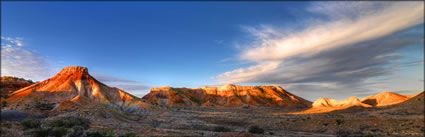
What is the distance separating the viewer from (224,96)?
393 ft

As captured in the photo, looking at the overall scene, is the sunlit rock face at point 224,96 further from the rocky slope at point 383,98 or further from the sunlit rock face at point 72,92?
the sunlit rock face at point 72,92

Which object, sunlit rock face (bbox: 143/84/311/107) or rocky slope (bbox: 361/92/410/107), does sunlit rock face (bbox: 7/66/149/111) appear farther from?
rocky slope (bbox: 361/92/410/107)

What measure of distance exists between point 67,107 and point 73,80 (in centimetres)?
3543

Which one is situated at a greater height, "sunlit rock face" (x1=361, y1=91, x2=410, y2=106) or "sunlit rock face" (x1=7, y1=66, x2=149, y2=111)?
"sunlit rock face" (x1=7, y1=66, x2=149, y2=111)

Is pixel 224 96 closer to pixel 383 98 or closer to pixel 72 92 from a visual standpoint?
pixel 383 98

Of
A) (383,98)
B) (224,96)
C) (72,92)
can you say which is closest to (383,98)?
(383,98)

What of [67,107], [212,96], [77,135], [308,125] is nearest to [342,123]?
[308,125]

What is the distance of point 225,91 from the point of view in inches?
4904

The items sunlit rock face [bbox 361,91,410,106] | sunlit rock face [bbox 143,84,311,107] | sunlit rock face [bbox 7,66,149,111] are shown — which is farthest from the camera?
sunlit rock face [bbox 143,84,311,107]

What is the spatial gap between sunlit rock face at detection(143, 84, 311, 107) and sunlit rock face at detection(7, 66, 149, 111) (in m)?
32.8

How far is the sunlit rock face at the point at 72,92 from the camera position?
59.6 m

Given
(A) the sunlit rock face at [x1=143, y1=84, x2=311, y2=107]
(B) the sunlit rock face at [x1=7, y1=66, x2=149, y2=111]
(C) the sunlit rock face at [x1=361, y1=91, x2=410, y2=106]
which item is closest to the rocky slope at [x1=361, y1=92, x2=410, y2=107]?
(C) the sunlit rock face at [x1=361, y1=91, x2=410, y2=106]

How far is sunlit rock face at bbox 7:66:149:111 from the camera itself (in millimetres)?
59606

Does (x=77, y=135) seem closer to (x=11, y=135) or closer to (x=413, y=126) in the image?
(x=11, y=135)
